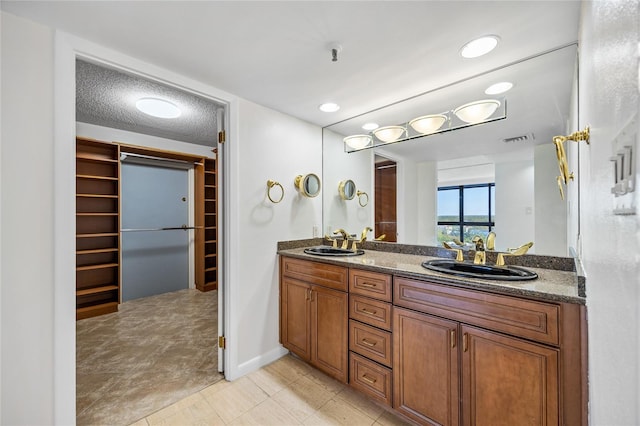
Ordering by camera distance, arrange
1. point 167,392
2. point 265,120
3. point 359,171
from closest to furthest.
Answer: point 167,392
point 265,120
point 359,171

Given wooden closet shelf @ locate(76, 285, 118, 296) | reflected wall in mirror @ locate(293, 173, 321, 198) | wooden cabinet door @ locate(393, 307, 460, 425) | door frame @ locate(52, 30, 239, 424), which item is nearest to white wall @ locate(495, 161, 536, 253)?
wooden cabinet door @ locate(393, 307, 460, 425)

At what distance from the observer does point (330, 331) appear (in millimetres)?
1899

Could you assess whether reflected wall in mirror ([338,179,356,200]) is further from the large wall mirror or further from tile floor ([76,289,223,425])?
tile floor ([76,289,223,425])

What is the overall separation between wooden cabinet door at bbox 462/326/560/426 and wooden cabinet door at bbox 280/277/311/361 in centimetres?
113

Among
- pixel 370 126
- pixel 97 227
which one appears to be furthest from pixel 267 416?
pixel 97 227

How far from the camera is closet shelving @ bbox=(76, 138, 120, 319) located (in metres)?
3.12

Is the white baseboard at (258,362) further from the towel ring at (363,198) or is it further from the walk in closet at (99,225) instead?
the walk in closet at (99,225)

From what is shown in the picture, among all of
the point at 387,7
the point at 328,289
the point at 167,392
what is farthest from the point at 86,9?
the point at 167,392

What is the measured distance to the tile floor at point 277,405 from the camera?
5.23 ft

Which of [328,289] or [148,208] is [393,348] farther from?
[148,208]

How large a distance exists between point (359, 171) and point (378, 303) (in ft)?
4.59

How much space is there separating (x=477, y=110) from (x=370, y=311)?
1.54 meters

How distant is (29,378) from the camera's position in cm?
128

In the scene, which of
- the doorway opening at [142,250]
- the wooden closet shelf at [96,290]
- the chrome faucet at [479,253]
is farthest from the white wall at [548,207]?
the wooden closet shelf at [96,290]
